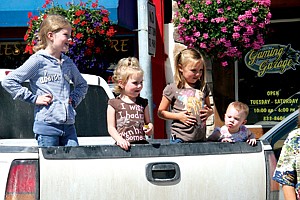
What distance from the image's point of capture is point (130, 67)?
463 cm

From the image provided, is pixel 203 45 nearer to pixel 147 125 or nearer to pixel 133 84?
pixel 147 125

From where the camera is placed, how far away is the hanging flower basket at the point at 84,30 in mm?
9258

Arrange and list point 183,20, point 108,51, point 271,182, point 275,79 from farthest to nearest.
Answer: point 275,79 < point 108,51 < point 183,20 < point 271,182

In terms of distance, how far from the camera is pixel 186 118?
475cm

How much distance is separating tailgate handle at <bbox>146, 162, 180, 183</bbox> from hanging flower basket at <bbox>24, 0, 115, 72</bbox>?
5.48 metres

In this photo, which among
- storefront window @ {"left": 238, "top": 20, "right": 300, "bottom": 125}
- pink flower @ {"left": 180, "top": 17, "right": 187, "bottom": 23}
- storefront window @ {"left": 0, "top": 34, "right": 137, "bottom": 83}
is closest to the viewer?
pink flower @ {"left": 180, "top": 17, "right": 187, "bottom": 23}

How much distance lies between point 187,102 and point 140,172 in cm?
111

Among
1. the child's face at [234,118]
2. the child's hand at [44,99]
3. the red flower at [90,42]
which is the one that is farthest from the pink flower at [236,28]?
the child's hand at [44,99]

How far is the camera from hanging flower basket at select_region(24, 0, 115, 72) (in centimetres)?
926

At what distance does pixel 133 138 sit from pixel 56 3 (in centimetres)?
560

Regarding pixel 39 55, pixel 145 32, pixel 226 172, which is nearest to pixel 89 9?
pixel 145 32

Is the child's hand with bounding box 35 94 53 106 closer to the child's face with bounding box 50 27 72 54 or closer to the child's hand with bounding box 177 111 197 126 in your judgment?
the child's face with bounding box 50 27 72 54

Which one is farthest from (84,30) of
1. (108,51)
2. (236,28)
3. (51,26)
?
(51,26)

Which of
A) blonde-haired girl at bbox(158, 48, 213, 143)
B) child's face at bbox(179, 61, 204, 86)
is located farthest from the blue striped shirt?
child's face at bbox(179, 61, 204, 86)
